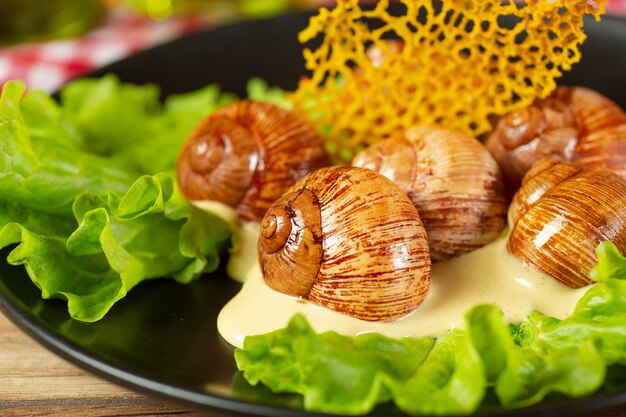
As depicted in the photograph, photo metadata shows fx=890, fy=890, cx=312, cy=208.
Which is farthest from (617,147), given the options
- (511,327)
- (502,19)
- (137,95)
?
(137,95)

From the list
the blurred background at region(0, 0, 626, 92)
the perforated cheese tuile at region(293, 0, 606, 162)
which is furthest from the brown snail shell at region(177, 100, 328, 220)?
the blurred background at region(0, 0, 626, 92)

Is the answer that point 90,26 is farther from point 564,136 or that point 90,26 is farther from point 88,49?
point 564,136

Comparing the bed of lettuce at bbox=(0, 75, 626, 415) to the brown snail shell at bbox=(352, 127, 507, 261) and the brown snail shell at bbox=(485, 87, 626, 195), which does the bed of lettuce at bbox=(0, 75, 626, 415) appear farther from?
the brown snail shell at bbox=(485, 87, 626, 195)

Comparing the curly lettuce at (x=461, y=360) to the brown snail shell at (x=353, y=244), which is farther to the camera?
the brown snail shell at (x=353, y=244)

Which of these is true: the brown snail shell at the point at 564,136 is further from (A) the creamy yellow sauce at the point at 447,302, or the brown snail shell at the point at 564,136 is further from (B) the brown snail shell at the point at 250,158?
(B) the brown snail shell at the point at 250,158

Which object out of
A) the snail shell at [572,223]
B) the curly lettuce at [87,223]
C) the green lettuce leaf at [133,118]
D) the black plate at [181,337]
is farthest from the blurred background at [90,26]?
the snail shell at [572,223]
